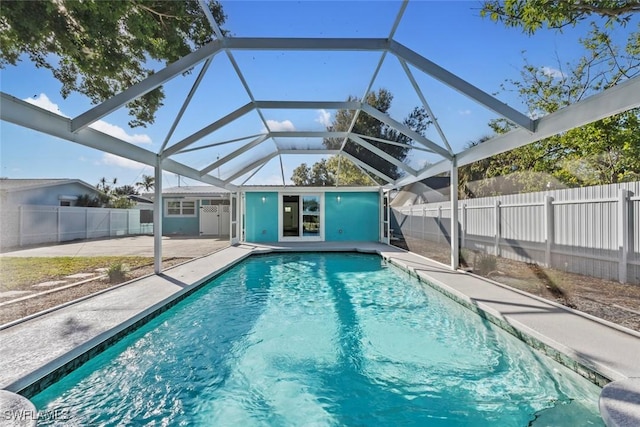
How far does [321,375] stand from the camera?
3252 mm

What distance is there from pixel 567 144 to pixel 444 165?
435 cm

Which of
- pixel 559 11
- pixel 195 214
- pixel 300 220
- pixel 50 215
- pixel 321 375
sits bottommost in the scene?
pixel 321 375

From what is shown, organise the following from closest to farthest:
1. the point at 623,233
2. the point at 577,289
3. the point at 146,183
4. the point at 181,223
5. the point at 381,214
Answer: the point at 623,233 < the point at 577,289 < the point at 381,214 < the point at 181,223 < the point at 146,183

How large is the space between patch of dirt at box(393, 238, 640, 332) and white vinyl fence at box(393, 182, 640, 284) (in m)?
0.19

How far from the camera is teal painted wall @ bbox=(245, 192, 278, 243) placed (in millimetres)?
14164

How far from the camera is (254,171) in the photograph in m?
12.6

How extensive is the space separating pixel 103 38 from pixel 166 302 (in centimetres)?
368

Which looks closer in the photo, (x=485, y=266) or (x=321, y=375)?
(x=321, y=375)

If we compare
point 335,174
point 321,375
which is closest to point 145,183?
point 335,174

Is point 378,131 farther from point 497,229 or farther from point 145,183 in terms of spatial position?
point 145,183

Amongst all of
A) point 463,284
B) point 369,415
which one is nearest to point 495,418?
point 369,415

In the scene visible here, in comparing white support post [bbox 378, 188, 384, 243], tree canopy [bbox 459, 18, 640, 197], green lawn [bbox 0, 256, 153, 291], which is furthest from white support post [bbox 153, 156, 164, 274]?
white support post [bbox 378, 188, 384, 243]

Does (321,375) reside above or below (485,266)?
below

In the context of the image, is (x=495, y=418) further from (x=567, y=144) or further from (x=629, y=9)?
(x=567, y=144)
